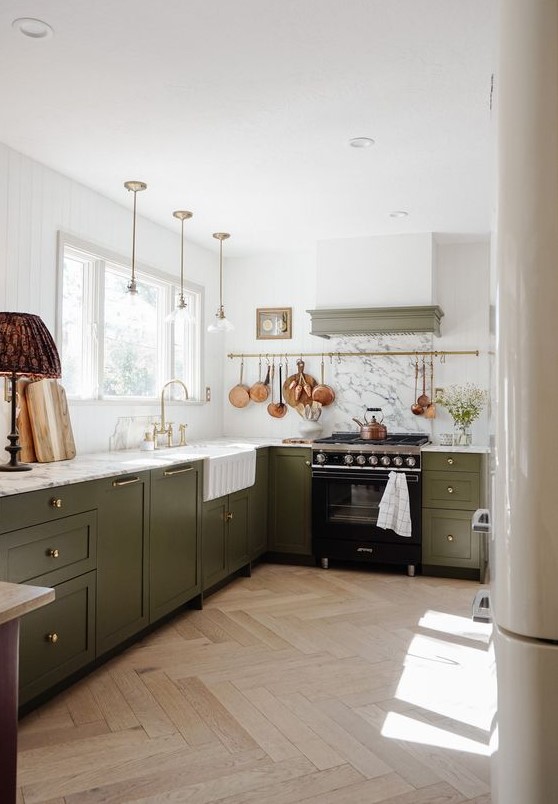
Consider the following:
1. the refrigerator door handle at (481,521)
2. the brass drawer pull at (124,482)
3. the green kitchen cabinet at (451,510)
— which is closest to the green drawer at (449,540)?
the green kitchen cabinet at (451,510)

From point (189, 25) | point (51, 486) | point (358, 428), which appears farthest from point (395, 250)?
point (51, 486)

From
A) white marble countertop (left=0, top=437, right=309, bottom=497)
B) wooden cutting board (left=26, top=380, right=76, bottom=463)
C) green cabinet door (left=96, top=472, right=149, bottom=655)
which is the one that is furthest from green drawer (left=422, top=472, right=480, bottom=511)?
wooden cutting board (left=26, top=380, right=76, bottom=463)

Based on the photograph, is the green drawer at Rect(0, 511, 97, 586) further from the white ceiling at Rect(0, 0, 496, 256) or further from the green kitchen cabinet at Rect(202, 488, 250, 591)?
the white ceiling at Rect(0, 0, 496, 256)

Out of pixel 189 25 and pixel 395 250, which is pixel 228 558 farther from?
pixel 189 25

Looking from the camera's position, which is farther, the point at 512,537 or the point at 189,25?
the point at 189,25

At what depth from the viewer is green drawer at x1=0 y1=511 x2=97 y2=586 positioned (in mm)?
2402

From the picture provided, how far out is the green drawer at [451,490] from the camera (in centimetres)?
446

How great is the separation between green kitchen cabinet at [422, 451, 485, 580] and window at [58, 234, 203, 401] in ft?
6.57

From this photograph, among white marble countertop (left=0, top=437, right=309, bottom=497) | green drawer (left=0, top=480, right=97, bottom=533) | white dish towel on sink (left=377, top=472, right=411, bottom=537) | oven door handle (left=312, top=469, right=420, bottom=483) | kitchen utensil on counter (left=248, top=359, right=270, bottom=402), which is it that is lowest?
white dish towel on sink (left=377, top=472, right=411, bottom=537)

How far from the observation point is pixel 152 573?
337cm

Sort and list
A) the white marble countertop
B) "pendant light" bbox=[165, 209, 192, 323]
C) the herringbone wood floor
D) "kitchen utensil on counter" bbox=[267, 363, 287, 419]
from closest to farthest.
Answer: the herringbone wood floor → the white marble countertop → "pendant light" bbox=[165, 209, 192, 323] → "kitchen utensil on counter" bbox=[267, 363, 287, 419]

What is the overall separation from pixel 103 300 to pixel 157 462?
4.06ft

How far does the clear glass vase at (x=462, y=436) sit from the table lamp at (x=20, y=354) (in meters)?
3.01

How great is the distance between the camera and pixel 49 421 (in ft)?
11.2
